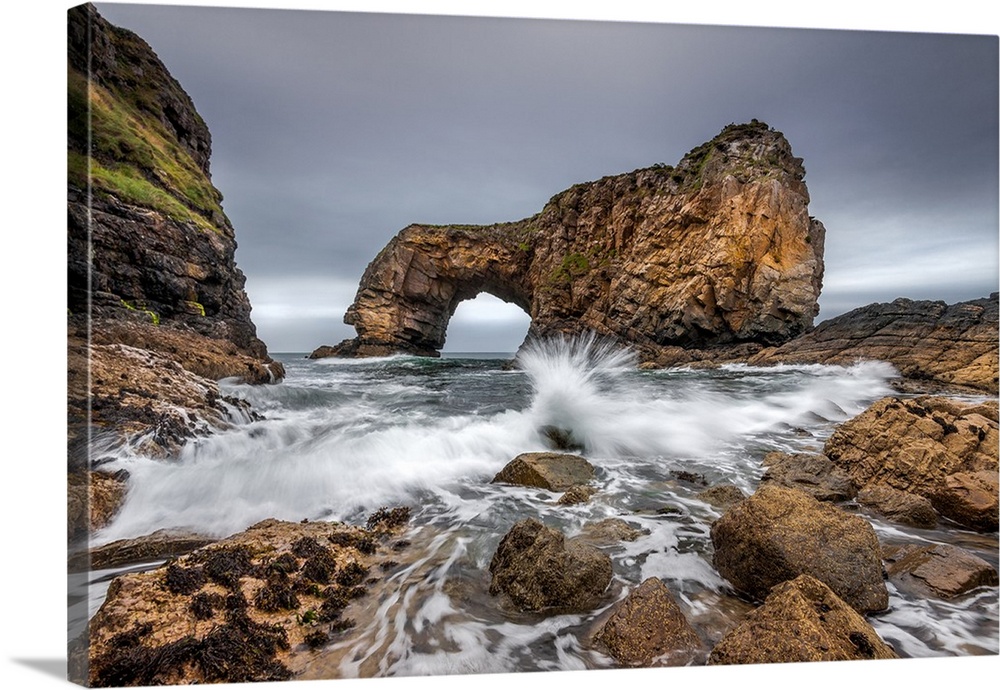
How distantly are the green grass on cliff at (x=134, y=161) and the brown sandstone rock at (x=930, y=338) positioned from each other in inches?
176

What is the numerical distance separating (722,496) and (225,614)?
256 centimetres

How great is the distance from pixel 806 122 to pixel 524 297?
16.0 m

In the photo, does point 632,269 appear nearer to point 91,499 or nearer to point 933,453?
point 933,453

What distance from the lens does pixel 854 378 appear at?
4.19 m

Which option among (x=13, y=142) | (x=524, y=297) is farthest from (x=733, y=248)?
(x=13, y=142)

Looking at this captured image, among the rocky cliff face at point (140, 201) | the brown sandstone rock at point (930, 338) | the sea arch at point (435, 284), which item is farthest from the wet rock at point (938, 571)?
the sea arch at point (435, 284)

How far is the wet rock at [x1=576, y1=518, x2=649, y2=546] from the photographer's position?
79.0 inches

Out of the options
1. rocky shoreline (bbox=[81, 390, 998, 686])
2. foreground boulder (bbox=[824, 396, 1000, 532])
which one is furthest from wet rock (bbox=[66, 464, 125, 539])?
foreground boulder (bbox=[824, 396, 1000, 532])

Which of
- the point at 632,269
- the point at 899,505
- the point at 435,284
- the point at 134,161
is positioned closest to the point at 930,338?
the point at 899,505

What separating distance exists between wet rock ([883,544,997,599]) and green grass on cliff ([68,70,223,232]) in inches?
148

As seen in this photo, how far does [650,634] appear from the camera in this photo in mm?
1337

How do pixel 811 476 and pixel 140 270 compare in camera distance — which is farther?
pixel 140 270

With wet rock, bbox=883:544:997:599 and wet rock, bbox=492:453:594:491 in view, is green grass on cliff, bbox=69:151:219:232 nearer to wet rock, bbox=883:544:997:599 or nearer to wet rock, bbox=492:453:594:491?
wet rock, bbox=492:453:594:491

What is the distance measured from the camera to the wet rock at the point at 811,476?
92.7 inches
